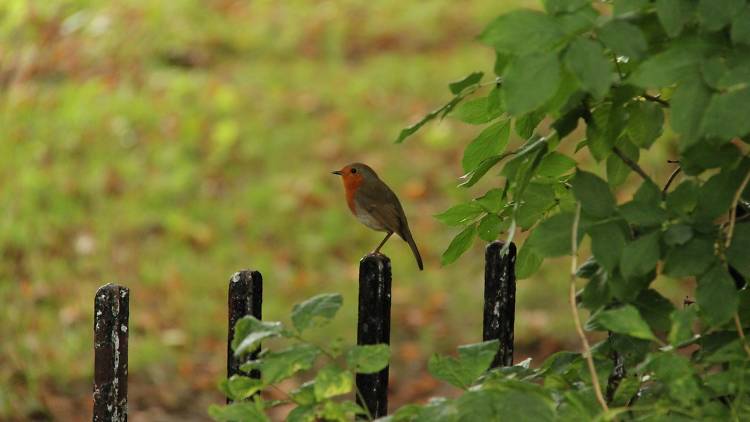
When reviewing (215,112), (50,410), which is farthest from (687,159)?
(215,112)

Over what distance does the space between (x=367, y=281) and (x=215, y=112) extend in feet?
23.5

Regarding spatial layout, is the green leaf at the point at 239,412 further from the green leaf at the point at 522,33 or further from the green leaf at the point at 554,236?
the green leaf at the point at 522,33

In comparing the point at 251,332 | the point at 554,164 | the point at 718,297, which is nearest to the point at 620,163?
the point at 554,164

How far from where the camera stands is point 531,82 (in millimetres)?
1540

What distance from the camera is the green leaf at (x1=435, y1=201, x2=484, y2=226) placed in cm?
208

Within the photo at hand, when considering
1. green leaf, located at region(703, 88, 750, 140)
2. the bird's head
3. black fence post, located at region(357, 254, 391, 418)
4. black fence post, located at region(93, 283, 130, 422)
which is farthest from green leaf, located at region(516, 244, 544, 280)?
the bird's head

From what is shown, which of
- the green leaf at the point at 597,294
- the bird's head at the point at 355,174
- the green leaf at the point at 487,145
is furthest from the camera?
the bird's head at the point at 355,174

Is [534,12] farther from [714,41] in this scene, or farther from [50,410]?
[50,410]

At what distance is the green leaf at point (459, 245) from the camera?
6.79 feet

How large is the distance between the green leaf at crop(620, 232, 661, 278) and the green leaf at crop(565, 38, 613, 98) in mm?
267

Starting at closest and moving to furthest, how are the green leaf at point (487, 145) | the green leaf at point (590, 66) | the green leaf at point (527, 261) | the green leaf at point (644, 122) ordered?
the green leaf at point (590, 66), the green leaf at point (644, 122), the green leaf at point (487, 145), the green leaf at point (527, 261)

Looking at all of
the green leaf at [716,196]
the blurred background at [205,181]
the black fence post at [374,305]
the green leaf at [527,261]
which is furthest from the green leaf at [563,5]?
the blurred background at [205,181]

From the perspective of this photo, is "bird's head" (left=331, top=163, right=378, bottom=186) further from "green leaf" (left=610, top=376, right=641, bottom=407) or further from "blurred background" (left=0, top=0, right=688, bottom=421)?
"green leaf" (left=610, top=376, right=641, bottom=407)

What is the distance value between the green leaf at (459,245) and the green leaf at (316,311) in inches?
16.4
